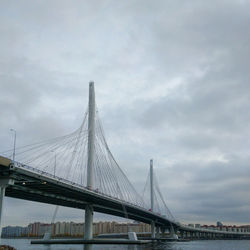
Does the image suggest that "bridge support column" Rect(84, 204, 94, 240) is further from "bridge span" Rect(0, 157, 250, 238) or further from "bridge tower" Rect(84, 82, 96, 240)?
"bridge span" Rect(0, 157, 250, 238)

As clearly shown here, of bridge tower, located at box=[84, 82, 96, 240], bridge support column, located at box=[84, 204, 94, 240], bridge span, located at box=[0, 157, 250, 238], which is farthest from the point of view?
bridge support column, located at box=[84, 204, 94, 240]

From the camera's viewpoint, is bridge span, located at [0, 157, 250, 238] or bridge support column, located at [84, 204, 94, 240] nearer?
bridge span, located at [0, 157, 250, 238]

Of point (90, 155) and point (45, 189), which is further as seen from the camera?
point (90, 155)

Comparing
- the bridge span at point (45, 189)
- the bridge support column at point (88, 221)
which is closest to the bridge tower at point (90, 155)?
the bridge support column at point (88, 221)

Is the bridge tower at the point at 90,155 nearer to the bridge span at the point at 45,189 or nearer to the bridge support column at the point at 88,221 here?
the bridge support column at the point at 88,221

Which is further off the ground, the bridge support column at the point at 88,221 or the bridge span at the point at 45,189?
the bridge span at the point at 45,189

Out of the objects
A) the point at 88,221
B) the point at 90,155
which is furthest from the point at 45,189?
the point at 88,221

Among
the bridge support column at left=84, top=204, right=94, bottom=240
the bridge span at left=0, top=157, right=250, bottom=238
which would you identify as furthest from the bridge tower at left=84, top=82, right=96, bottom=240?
the bridge span at left=0, top=157, right=250, bottom=238

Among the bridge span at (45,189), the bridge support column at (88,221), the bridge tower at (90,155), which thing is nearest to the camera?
the bridge span at (45,189)

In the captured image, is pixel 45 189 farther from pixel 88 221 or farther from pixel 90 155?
pixel 88 221

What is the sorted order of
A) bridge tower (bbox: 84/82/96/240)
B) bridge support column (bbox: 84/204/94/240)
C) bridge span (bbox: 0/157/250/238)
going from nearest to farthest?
bridge span (bbox: 0/157/250/238) < bridge tower (bbox: 84/82/96/240) < bridge support column (bbox: 84/204/94/240)

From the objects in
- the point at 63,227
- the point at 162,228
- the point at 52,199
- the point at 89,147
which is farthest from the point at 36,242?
the point at 63,227

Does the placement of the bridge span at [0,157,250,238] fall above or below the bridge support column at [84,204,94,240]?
above

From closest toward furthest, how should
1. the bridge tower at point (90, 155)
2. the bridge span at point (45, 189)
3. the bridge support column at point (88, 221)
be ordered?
the bridge span at point (45, 189) < the bridge tower at point (90, 155) < the bridge support column at point (88, 221)
